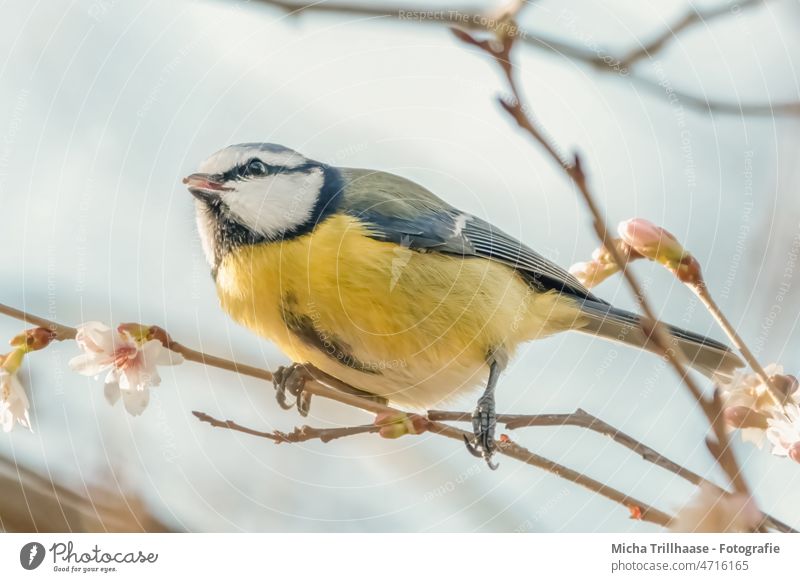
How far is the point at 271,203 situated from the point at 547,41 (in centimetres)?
45

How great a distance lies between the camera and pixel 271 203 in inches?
46.6

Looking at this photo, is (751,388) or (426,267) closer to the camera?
(751,388)

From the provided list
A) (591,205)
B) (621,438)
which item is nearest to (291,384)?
(621,438)

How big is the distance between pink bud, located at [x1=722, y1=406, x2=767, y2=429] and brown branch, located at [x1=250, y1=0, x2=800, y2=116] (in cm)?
49

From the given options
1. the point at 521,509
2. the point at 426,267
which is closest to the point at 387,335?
the point at 426,267

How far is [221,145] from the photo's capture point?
121cm

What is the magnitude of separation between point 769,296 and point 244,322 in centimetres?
72

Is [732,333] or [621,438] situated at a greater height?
[732,333]

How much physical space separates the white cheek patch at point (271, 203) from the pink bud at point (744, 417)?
62 centimetres

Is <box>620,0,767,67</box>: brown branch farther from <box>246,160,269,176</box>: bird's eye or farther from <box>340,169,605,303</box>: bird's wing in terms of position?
<box>246,160,269,176</box>: bird's eye

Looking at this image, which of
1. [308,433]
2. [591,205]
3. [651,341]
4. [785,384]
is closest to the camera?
[591,205]

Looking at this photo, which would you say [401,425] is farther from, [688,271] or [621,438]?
[688,271]

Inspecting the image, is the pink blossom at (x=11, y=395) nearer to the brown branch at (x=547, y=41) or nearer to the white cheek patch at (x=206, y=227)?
the white cheek patch at (x=206, y=227)
